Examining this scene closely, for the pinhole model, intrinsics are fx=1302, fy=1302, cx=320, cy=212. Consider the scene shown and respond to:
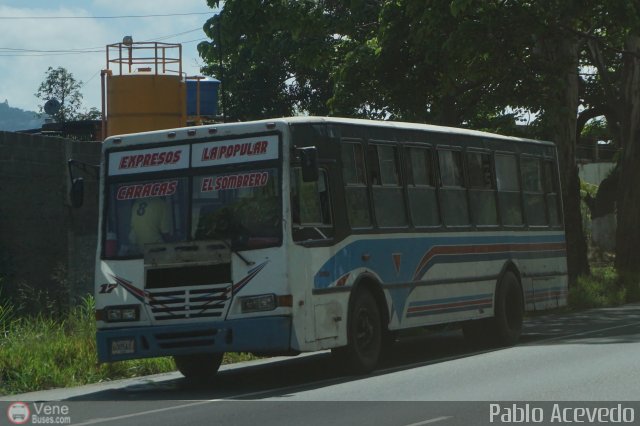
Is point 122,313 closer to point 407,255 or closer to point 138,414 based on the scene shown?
point 138,414

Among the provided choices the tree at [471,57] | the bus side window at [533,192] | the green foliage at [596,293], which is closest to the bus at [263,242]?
the bus side window at [533,192]

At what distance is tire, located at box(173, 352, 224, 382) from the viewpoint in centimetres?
1479

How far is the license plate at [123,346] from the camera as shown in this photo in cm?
1350

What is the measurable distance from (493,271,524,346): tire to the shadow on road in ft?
0.84

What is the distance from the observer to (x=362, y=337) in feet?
47.5

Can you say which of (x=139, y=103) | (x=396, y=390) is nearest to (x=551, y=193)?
(x=396, y=390)

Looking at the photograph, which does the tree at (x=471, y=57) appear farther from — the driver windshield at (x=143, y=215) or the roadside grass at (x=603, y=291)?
the driver windshield at (x=143, y=215)

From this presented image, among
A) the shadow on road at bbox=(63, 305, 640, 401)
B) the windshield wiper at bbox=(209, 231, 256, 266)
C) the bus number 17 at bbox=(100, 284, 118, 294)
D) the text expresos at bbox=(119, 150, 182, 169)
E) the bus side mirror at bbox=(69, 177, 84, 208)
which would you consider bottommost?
the shadow on road at bbox=(63, 305, 640, 401)

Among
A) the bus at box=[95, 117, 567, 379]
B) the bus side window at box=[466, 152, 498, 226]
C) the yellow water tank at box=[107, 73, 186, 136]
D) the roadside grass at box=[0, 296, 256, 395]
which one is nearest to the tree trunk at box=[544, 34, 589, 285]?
the yellow water tank at box=[107, 73, 186, 136]

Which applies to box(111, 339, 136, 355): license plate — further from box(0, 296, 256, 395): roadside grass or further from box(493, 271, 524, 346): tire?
box(493, 271, 524, 346): tire

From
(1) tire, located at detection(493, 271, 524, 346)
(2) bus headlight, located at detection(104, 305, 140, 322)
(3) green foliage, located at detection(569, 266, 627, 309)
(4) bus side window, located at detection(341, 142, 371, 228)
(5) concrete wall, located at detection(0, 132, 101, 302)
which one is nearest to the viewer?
(2) bus headlight, located at detection(104, 305, 140, 322)

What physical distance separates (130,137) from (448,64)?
12.5 meters

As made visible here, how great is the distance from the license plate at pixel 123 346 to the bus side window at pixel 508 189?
681 centimetres

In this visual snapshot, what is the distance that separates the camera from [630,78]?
31.3 m
